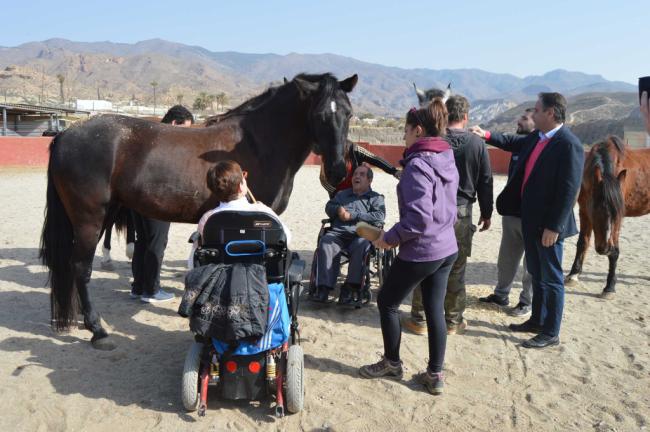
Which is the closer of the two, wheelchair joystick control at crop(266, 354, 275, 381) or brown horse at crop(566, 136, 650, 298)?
wheelchair joystick control at crop(266, 354, 275, 381)

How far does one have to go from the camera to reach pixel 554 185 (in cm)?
389

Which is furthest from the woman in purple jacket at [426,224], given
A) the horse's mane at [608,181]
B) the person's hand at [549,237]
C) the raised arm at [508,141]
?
the horse's mane at [608,181]

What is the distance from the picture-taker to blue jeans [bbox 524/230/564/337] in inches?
157

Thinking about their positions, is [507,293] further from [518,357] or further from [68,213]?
[68,213]

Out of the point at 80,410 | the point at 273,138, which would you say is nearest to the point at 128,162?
the point at 273,138

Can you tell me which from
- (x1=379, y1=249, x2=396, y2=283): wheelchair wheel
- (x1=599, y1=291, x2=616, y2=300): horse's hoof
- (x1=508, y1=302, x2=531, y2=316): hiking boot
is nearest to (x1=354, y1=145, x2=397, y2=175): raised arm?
(x1=379, y1=249, x2=396, y2=283): wheelchair wheel

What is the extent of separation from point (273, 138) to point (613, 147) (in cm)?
400

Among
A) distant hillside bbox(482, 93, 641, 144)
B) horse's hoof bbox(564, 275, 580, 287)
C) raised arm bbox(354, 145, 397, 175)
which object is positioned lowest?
horse's hoof bbox(564, 275, 580, 287)

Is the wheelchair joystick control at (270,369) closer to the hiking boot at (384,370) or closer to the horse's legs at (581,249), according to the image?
the hiking boot at (384,370)

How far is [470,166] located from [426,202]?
52.9 inches

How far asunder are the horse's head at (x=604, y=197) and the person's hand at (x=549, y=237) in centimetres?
169

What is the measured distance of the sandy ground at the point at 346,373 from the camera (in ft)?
9.66

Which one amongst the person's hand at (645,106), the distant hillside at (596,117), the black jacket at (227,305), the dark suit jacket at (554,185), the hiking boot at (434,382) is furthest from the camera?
the distant hillside at (596,117)

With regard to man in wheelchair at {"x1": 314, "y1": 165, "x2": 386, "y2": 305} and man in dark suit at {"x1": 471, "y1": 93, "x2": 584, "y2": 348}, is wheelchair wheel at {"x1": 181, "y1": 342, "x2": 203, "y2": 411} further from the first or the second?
man in dark suit at {"x1": 471, "y1": 93, "x2": 584, "y2": 348}
